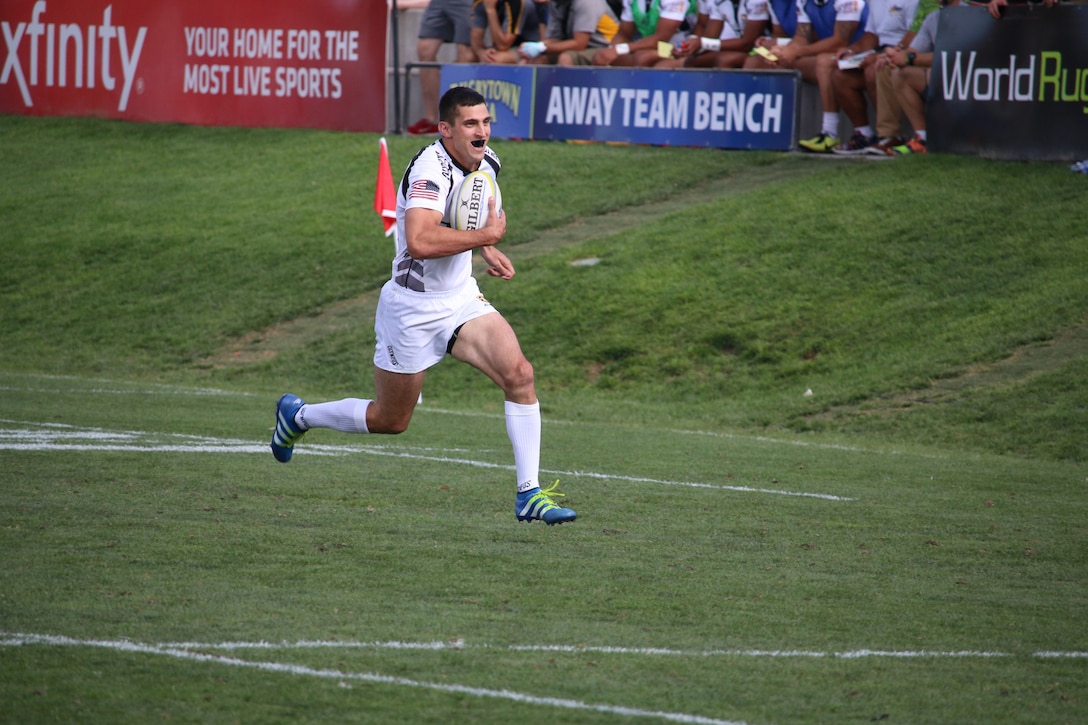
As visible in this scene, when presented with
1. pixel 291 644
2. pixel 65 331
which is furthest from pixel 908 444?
pixel 65 331

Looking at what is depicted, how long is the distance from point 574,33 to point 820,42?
399 cm

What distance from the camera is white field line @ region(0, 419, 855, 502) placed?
391 inches

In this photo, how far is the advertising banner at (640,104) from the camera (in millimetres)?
19562

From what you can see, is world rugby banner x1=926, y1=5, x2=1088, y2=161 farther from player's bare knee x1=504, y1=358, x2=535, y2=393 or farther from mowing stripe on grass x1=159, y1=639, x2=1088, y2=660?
mowing stripe on grass x1=159, y1=639, x2=1088, y2=660

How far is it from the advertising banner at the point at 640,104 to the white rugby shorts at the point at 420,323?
12.1m

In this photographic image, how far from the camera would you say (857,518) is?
341 inches

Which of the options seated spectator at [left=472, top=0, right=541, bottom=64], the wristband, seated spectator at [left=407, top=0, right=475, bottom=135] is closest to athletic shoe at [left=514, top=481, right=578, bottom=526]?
the wristband

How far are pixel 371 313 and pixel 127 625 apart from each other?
13112 mm

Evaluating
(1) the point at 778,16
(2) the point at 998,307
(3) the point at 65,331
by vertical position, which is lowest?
(3) the point at 65,331

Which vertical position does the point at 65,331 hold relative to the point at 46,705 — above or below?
below

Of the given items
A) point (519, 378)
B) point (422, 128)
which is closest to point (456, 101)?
point (519, 378)

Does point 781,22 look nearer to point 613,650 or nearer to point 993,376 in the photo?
point 993,376

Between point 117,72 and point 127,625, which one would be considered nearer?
point 127,625

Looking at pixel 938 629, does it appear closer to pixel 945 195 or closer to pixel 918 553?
pixel 918 553
